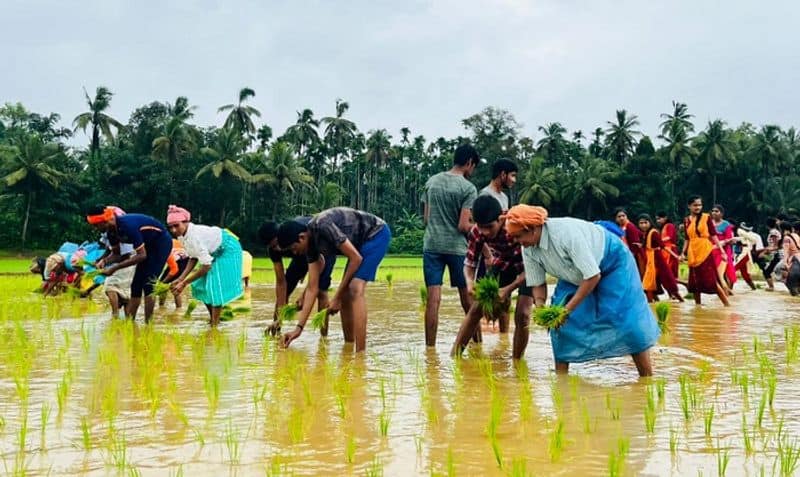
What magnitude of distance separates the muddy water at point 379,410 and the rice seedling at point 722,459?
0.06 feet

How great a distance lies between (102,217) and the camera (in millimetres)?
7824

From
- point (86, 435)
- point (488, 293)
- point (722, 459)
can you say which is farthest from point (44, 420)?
point (488, 293)

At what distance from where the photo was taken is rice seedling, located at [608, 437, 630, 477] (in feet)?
9.18

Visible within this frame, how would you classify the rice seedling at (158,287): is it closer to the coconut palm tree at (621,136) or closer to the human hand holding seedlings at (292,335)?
the human hand holding seedlings at (292,335)

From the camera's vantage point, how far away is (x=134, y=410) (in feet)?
13.3

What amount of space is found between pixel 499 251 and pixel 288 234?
1.59 m

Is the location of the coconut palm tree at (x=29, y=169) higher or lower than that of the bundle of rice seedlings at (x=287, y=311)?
higher

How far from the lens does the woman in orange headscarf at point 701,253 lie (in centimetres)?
1099

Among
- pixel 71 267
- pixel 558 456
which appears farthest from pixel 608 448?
pixel 71 267

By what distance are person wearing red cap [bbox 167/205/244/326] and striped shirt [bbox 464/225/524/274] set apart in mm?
3208

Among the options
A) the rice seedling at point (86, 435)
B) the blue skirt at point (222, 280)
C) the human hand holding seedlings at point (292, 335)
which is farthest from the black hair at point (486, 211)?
the blue skirt at point (222, 280)

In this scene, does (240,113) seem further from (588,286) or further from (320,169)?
(588,286)

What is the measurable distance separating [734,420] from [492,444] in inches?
53.0

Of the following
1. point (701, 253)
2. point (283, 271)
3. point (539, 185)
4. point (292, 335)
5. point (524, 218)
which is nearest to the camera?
point (524, 218)
